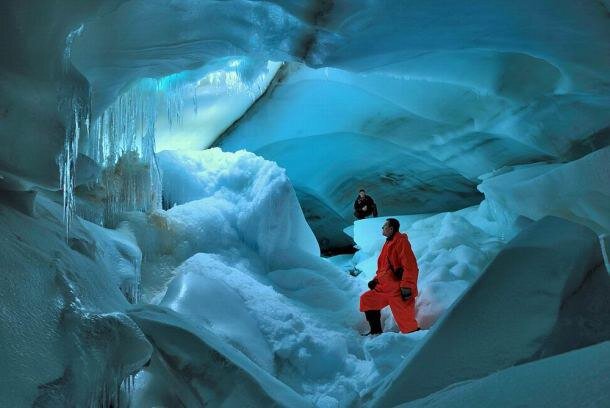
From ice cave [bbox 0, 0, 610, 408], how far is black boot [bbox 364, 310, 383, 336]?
15 cm

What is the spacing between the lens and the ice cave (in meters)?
2.23

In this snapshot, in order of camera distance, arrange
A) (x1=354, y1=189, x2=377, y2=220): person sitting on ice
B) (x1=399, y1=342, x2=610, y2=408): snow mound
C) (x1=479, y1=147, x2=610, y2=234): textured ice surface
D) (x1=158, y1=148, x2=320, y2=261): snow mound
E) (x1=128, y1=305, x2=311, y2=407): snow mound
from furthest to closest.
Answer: (x1=354, y1=189, x2=377, y2=220): person sitting on ice < (x1=158, y1=148, x2=320, y2=261): snow mound < (x1=479, y1=147, x2=610, y2=234): textured ice surface < (x1=128, y1=305, x2=311, y2=407): snow mound < (x1=399, y1=342, x2=610, y2=408): snow mound

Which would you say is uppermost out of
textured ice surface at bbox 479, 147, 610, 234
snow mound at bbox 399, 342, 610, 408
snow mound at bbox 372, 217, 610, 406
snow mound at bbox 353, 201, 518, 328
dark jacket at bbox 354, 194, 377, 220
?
snow mound at bbox 399, 342, 610, 408

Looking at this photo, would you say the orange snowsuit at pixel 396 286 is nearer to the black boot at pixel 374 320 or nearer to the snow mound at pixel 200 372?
the black boot at pixel 374 320

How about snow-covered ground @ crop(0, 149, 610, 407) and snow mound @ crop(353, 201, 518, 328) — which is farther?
snow mound @ crop(353, 201, 518, 328)

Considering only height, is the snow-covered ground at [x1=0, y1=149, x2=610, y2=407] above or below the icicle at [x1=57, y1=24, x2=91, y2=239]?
below

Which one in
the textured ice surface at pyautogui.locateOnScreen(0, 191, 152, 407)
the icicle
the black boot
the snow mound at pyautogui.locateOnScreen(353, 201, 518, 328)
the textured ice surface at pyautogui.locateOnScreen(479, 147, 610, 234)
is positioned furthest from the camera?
the snow mound at pyautogui.locateOnScreen(353, 201, 518, 328)

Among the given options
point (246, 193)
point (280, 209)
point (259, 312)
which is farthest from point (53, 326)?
point (246, 193)

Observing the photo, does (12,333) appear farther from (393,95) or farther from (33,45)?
(393,95)

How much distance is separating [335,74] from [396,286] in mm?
3324

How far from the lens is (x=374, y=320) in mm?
5355

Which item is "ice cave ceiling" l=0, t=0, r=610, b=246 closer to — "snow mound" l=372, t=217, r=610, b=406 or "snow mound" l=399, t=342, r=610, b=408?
"snow mound" l=372, t=217, r=610, b=406

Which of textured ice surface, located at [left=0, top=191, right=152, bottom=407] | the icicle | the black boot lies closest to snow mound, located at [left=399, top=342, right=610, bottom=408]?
textured ice surface, located at [left=0, top=191, right=152, bottom=407]

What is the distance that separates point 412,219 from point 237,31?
667 centimetres
